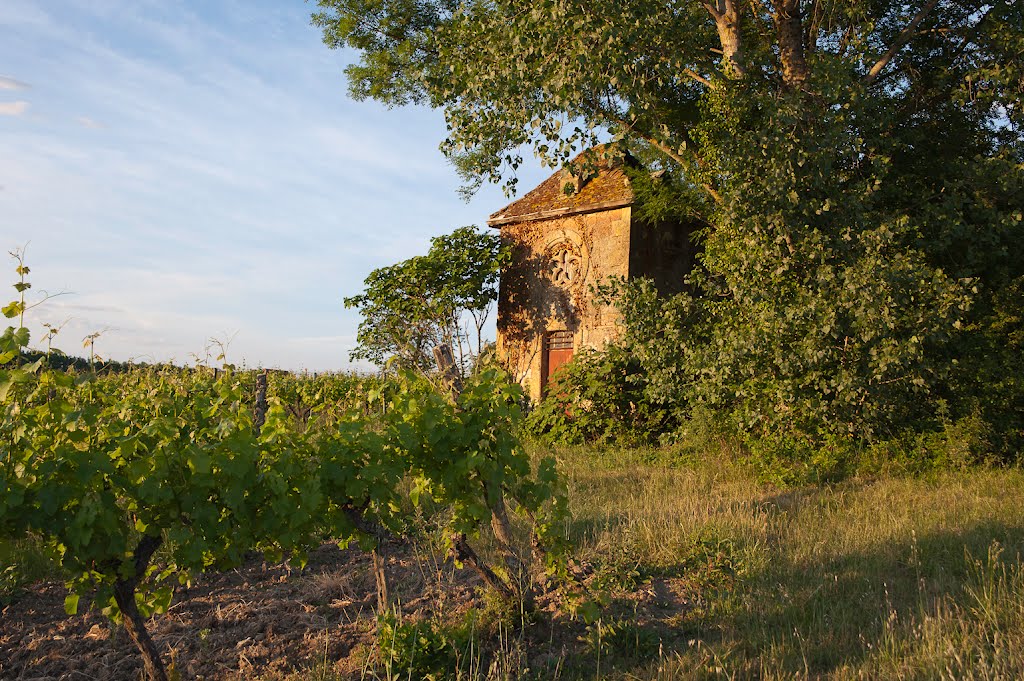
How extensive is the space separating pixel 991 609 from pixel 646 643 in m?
2.56

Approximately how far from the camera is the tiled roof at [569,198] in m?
16.2

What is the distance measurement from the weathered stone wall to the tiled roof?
0.26 m

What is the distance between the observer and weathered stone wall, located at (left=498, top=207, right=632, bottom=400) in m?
16.2

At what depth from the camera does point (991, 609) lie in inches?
209

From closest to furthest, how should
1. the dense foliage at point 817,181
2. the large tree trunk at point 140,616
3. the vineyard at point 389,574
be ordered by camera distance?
the vineyard at point 389,574 → the large tree trunk at point 140,616 → the dense foliage at point 817,181

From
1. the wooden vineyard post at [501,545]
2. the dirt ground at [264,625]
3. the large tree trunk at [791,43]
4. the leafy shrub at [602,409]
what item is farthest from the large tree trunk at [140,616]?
the large tree trunk at [791,43]

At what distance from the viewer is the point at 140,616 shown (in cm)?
455

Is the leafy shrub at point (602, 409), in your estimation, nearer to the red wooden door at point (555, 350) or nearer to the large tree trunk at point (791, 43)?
the red wooden door at point (555, 350)

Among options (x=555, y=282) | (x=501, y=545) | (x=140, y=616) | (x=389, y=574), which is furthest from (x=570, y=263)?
(x=140, y=616)

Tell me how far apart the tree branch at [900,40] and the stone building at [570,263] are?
15.8ft

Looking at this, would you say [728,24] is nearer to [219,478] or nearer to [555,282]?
[555,282]

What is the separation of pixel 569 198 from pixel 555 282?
77.2 inches

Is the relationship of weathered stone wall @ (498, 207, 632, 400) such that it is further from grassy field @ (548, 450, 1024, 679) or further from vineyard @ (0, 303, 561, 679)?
vineyard @ (0, 303, 561, 679)

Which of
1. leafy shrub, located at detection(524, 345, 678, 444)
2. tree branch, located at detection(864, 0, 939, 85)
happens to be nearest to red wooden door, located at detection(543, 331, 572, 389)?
leafy shrub, located at detection(524, 345, 678, 444)
